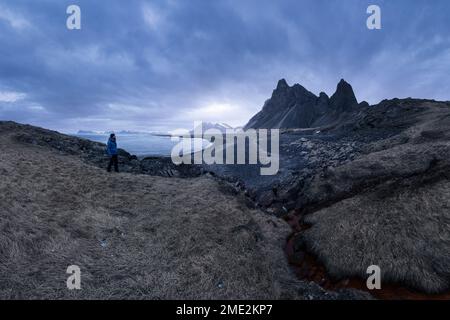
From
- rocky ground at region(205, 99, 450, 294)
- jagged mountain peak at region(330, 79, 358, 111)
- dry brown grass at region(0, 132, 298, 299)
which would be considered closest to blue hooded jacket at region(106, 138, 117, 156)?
dry brown grass at region(0, 132, 298, 299)

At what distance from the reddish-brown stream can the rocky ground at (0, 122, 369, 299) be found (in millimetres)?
616

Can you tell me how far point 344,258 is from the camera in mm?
11547

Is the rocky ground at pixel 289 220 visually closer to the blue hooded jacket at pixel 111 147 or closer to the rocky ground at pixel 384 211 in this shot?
the rocky ground at pixel 384 211

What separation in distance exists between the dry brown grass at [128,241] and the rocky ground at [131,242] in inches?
1.5

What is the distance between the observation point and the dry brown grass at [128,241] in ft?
28.8

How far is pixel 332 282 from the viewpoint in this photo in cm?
1087

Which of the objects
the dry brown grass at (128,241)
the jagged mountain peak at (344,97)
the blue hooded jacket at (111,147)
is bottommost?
the dry brown grass at (128,241)

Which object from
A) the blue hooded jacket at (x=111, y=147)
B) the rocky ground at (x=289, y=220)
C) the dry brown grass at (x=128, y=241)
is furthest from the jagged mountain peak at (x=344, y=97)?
the dry brown grass at (x=128, y=241)

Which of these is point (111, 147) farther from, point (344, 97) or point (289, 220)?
point (344, 97)

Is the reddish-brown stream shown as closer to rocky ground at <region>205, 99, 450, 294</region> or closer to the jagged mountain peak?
rocky ground at <region>205, 99, 450, 294</region>

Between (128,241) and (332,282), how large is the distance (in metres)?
9.25

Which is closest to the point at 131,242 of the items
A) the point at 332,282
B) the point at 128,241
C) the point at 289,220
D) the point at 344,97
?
the point at 128,241

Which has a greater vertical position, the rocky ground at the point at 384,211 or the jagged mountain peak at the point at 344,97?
the jagged mountain peak at the point at 344,97

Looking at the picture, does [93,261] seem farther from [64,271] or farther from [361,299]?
[361,299]
